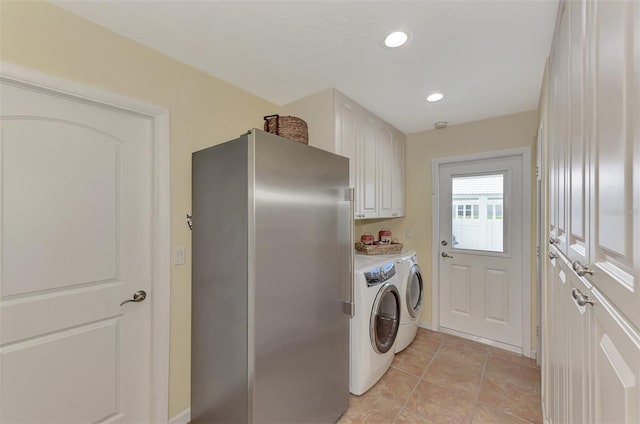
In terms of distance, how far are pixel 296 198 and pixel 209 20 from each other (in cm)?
106

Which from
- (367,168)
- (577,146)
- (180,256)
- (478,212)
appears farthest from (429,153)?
(180,256)

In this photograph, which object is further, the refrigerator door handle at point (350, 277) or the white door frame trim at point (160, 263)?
the refrigerator door handle at point (350, 277)

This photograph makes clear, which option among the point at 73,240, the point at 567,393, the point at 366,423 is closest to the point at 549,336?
the point at 567,393

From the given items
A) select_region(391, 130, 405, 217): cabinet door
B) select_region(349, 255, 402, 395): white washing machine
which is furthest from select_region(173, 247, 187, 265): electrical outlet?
select_region(391, 130, 405, 217): cabinet door

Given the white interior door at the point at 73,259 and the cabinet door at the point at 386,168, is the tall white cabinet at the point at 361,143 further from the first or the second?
the white interior door at the point at 73,259

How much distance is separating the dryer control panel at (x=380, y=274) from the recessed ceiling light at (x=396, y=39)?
157 cm

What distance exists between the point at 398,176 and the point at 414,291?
4.42 ft

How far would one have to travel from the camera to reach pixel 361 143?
241 centimetres

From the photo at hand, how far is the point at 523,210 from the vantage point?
2.60 metres

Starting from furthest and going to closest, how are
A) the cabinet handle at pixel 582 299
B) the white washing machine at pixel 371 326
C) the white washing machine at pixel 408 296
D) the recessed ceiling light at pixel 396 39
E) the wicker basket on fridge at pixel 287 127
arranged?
the white washing machine at pixel 408 296 < the white washing machine at pixel 371 326 < the wicker basket on fridge at pixel 287 127 < the recessed ceiling light at pixel 396 39 < the cabinet handle at pixel 582 299

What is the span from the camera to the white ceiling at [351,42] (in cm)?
128

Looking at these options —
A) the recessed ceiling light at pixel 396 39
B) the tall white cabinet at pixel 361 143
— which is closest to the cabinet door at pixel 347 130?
the tall white cabinet at pixel 361 143

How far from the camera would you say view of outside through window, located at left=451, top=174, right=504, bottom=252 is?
275 cm

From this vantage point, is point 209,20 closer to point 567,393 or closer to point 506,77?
point 506,77
